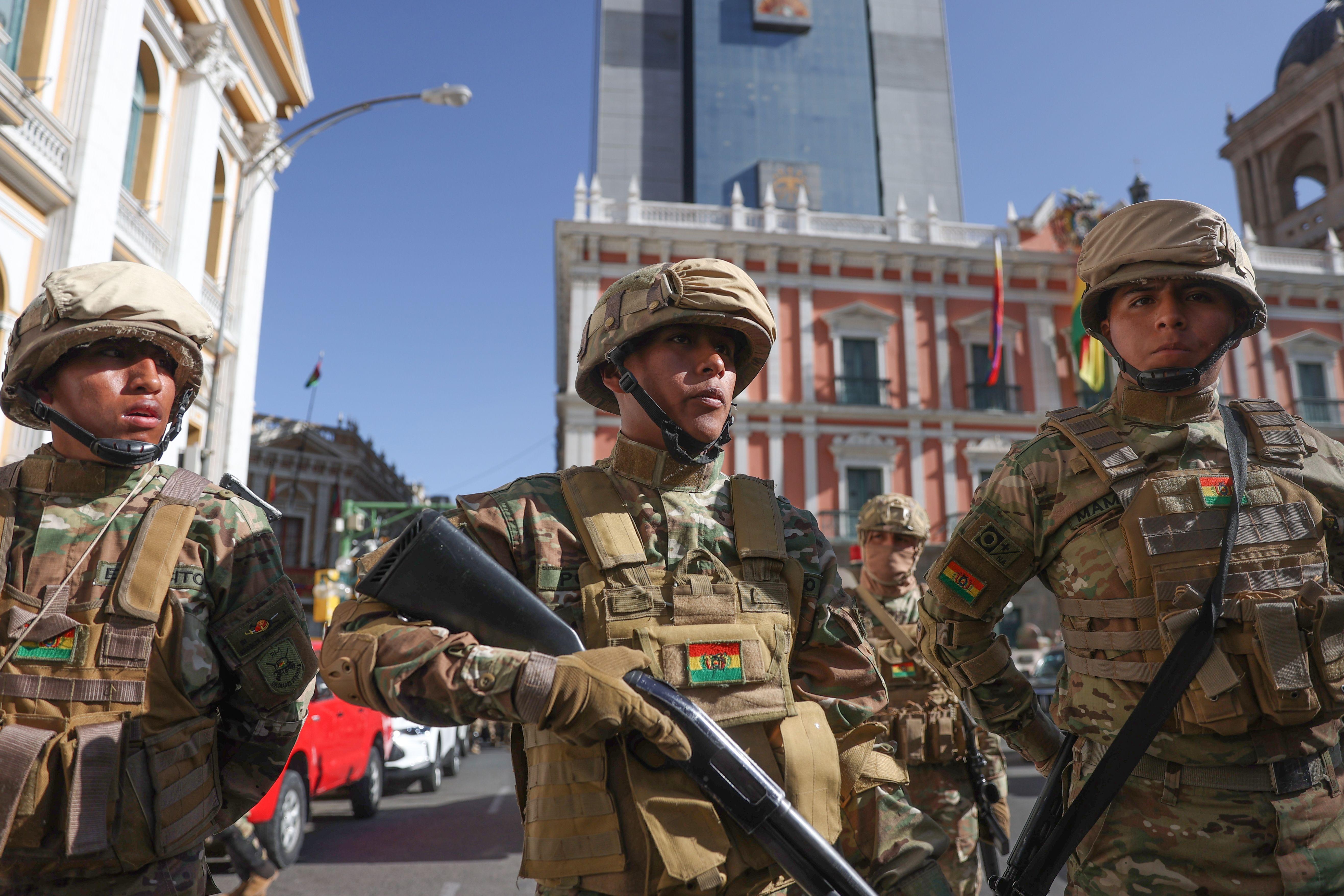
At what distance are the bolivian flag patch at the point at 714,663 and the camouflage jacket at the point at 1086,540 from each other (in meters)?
0.90

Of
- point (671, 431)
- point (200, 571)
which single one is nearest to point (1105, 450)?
point (671, 431)

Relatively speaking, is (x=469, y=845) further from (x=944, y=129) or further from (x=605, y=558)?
(x=944, y=129)

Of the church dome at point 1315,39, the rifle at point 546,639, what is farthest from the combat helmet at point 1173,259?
the church dome at point 1315,39

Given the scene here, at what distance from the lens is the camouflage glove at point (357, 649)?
5.72ft

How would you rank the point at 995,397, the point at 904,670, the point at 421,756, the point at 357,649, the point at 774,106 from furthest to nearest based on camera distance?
the point at 774,106
the point at 995,397
the point at 421,756
the point at 904,670
the point at 357,649

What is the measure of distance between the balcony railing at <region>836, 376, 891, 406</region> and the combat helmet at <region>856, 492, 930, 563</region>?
2117 cm

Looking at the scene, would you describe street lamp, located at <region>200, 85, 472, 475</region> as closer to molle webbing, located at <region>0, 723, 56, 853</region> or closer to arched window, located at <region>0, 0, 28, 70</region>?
arched window, located at <region>0, 0, 28, 70</region>

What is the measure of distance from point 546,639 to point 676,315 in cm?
82

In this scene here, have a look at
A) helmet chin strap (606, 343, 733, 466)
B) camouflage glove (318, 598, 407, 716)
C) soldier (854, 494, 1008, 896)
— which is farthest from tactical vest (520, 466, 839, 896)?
soldier (854, 494, 1008, 896)

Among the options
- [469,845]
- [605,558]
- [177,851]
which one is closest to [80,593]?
[177,851]

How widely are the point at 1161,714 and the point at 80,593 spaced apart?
2567 millimetres

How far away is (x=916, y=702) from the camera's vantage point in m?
4.70

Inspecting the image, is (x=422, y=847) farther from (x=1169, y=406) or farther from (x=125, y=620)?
(x=1169, y=406)

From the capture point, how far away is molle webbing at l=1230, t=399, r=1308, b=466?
2.35 metres
